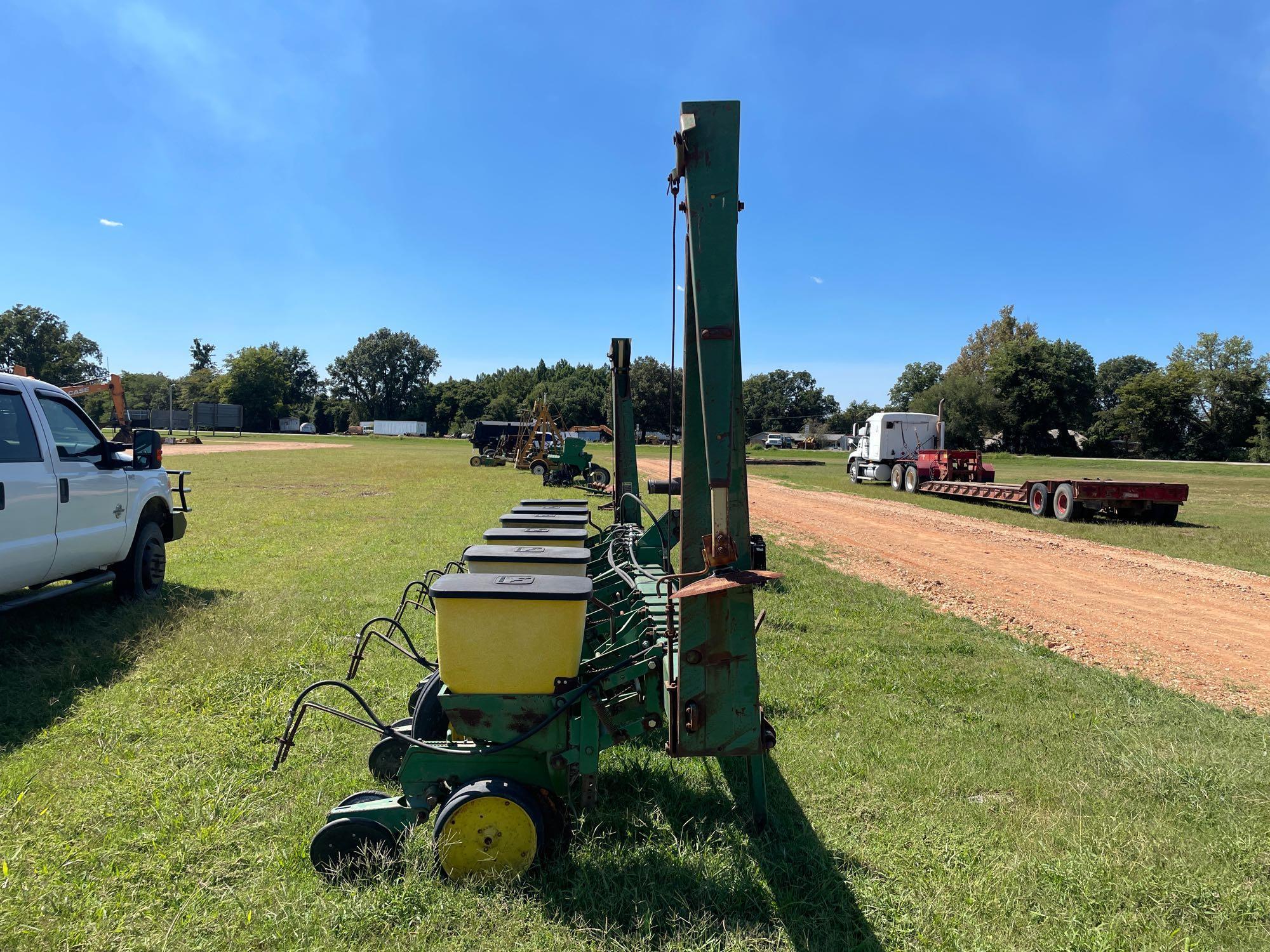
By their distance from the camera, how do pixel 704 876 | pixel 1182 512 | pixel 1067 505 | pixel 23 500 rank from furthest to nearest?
pixel 1182 512 → pixel 1067 505 → pixel 23 500 → pixel 704 876

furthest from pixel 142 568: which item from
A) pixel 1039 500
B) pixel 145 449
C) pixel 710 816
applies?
pixel 1039 500

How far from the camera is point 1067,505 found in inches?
631

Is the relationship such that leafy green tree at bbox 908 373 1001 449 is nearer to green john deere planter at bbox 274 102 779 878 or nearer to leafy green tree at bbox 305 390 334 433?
green john deere planter at bbox 274 102 779 878

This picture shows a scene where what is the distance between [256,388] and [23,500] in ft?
397

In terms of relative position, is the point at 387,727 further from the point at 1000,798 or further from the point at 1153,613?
the point at 1153,613

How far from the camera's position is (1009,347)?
63.5 metres

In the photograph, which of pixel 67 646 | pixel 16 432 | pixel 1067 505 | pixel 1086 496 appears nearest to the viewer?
pixel 16 432

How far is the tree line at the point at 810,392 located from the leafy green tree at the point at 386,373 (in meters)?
0.21

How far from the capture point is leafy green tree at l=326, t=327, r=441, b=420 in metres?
117

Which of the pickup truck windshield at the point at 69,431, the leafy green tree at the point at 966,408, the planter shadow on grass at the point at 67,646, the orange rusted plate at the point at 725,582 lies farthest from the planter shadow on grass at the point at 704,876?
the leafy green tree at the point at 966,408

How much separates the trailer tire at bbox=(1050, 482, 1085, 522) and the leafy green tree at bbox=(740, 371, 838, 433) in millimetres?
100946

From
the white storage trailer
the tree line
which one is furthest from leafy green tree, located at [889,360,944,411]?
the white storage trailer

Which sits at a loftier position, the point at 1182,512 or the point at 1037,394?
the point at 1037,394

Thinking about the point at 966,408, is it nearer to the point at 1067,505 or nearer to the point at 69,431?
the point at 1067,505
